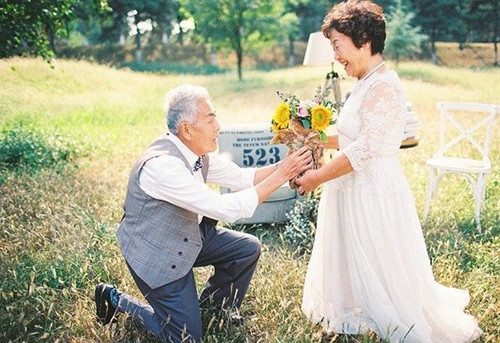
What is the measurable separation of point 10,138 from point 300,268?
18.5 ft

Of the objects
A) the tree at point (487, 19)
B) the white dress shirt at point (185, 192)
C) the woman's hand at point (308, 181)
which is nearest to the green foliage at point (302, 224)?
the woman's hand at point (308, 181)

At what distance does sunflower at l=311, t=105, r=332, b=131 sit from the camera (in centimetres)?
287

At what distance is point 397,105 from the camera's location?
2654 mm

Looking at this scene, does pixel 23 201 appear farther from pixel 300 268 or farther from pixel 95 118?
pixel 95 118

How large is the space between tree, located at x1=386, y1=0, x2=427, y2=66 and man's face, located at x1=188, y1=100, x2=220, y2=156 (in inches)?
938

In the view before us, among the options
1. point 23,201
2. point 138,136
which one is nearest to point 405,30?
point 138,136

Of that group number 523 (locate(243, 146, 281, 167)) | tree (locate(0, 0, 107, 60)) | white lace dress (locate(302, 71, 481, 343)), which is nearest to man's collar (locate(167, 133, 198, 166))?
white lace dress (locate(302, 71, 481, 343))

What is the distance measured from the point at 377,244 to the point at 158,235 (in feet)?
4.06

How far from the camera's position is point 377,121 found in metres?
2.63

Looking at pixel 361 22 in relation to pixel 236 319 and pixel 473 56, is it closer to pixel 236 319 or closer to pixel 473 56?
pixel 236 319

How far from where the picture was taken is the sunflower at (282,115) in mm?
2887

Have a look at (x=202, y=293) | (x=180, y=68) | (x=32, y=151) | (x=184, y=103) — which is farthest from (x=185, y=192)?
(x=180, y=68)

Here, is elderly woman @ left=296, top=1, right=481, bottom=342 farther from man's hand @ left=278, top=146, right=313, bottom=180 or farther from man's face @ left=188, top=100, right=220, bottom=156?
man's face @ left=188, top=100, right=220, bottom=156

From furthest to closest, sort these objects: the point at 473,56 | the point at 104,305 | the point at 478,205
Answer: the point at 473,56 → the point at 478,205 → the point at 104,305
